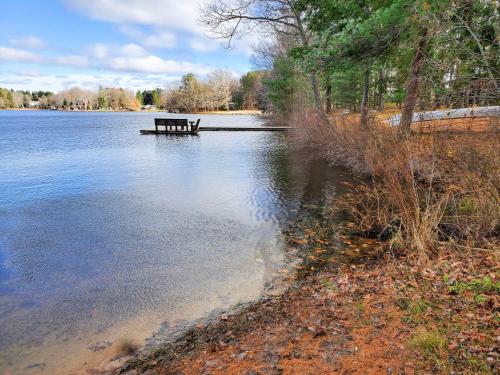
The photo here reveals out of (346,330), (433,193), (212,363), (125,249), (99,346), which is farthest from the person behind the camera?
(125,249)

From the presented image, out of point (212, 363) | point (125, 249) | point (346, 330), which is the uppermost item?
point (346, 330)

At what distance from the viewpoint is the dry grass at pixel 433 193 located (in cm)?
553

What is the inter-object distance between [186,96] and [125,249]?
9925 centimetres

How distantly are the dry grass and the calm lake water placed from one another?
212cm

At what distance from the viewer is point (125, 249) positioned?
22.5ft

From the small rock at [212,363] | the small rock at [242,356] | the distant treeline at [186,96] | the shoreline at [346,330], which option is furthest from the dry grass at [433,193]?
the distant treeline at [186,96]

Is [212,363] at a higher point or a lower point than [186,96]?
lower

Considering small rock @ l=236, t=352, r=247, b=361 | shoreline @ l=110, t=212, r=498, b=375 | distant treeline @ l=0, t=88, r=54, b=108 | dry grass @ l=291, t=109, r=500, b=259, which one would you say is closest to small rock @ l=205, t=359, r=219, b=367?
shoreline @ l=110, t=212, r=498, b=375

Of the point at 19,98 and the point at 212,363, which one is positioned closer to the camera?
the point at 212,363

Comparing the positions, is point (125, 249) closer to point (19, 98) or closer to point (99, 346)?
point (99, 346)

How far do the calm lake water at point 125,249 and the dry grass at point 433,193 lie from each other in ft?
6.94

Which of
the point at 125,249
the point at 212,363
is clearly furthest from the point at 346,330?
the point at 125,249

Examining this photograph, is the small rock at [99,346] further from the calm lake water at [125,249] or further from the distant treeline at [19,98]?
the distant treeline at [19,98]

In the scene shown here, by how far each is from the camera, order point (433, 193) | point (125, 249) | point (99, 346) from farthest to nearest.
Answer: point (125, 249)
point (433, 193)
point (99, 346)
